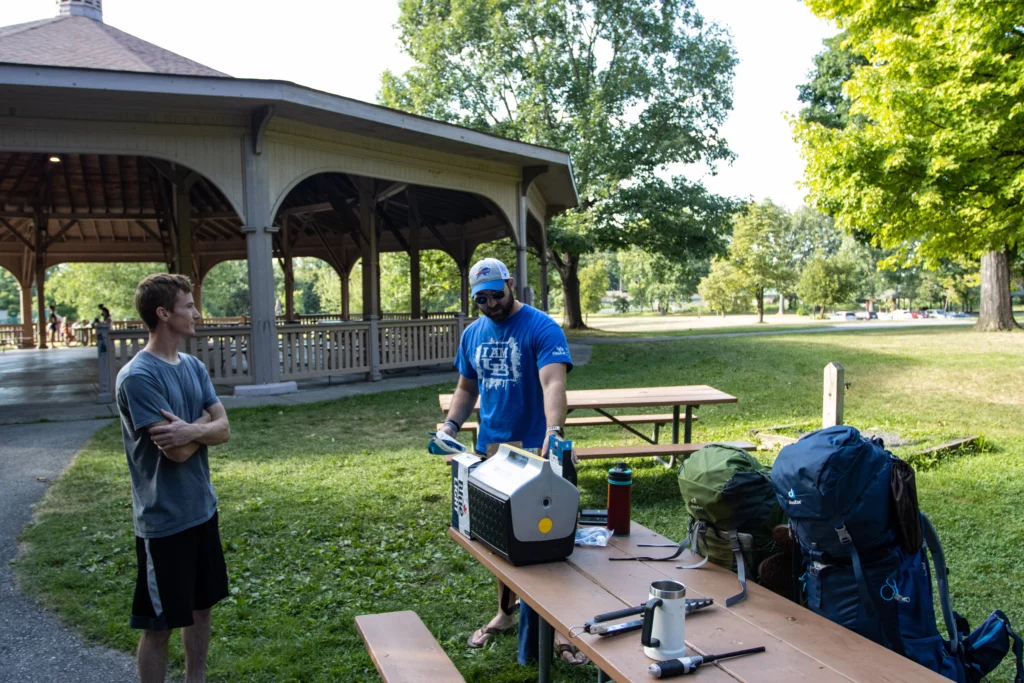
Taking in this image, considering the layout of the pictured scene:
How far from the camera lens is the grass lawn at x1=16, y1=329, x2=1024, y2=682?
374cm

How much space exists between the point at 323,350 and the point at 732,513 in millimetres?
10618

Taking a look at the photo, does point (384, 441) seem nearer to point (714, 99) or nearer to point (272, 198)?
point (272, 198)

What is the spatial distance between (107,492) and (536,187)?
12241 mm

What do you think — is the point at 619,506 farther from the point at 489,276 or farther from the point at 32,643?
the point at 32,643

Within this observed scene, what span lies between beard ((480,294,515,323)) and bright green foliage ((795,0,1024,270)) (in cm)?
841

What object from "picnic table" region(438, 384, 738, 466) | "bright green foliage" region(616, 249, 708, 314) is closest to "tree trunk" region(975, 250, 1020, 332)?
"picnic table" region(438, 384, 738, 466)

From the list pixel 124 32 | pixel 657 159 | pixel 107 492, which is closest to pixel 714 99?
pixel 657 159

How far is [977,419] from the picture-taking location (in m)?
9.35

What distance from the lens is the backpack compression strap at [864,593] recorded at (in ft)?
7.64

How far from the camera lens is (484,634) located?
369cm

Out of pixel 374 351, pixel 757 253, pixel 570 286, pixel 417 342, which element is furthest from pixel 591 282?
pixel 374 351

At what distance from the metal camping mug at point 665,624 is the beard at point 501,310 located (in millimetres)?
1701

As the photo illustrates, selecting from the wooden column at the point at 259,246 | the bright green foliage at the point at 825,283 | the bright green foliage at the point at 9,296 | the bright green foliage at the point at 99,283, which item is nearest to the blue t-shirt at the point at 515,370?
the wooden column at the point at 259,246

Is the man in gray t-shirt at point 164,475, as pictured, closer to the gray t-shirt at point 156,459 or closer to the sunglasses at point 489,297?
the gray t-shirt at point 156,459
